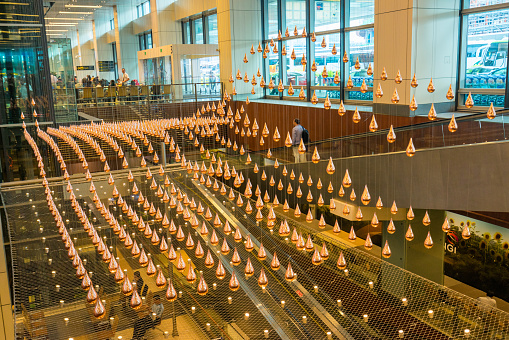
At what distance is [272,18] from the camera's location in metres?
18.3

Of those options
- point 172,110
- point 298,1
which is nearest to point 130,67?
point 172,110

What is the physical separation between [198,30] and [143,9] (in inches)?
247

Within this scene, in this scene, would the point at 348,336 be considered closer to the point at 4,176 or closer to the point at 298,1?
the point at 4,176

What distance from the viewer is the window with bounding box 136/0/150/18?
88.9ft

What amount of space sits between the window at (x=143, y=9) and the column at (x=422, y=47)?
18.8 m

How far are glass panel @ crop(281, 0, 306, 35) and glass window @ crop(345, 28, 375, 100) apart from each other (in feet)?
9.13

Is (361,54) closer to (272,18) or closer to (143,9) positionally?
(272,18)

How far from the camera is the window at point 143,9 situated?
88.9 ft

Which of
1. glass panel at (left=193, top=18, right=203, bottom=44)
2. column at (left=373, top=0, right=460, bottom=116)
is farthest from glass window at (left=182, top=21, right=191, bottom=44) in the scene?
column at (left=373, top=0, right=460, bottom=116)

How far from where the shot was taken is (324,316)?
247 inches

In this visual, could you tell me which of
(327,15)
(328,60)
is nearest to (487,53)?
(328,60)

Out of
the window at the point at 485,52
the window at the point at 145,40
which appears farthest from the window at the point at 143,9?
the window at the point at 485,52

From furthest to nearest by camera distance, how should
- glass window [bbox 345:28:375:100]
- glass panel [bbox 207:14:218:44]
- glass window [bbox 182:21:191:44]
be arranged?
glass window [bbox 182:21:191:44] → glass panel [bbox 207:14:218:44] → glass window [bbox 345:28:375:100]

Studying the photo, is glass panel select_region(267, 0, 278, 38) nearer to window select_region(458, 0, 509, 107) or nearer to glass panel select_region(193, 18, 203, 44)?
glass panel select_region(193, 18, 203, 44)
